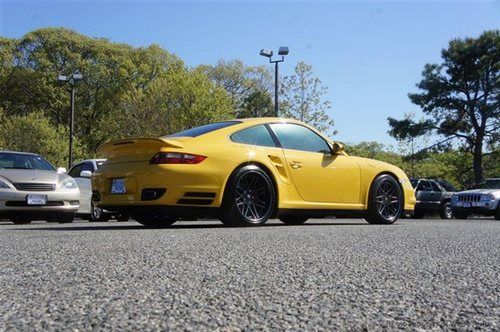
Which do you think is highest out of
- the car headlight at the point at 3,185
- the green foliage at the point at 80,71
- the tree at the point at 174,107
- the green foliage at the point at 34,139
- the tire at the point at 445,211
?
the green foliage at the point at 80,71

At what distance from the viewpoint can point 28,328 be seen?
2.09 meters

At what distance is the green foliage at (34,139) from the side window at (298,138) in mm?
30091

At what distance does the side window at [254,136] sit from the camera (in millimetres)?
7242

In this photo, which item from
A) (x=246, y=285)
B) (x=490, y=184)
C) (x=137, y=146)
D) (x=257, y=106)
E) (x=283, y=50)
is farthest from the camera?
(x=257, y=106)

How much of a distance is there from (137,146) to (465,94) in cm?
2739

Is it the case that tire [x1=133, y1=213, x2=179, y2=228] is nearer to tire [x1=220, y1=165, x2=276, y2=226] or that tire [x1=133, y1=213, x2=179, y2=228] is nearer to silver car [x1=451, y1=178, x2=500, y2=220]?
tire [x1=220, y1=165, x2=276, y2=226]

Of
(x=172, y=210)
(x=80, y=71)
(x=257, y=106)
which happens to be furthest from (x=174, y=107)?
(x=172, y=210)

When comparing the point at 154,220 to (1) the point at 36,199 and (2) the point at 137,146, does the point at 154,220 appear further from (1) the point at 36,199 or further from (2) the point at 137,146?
(1) the point at 36,199

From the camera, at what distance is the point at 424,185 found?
21234 millimetres

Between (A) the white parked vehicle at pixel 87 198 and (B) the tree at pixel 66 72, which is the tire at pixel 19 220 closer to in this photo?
(A) the white parked vehicle at pixel 87 198

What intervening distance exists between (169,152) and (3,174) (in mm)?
3923

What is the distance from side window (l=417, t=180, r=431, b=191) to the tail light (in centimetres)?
1604

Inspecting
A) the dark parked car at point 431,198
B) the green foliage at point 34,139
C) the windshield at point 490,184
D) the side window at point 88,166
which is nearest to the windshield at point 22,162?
the side window at point 88,166

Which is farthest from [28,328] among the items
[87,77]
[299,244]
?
[87,77]
